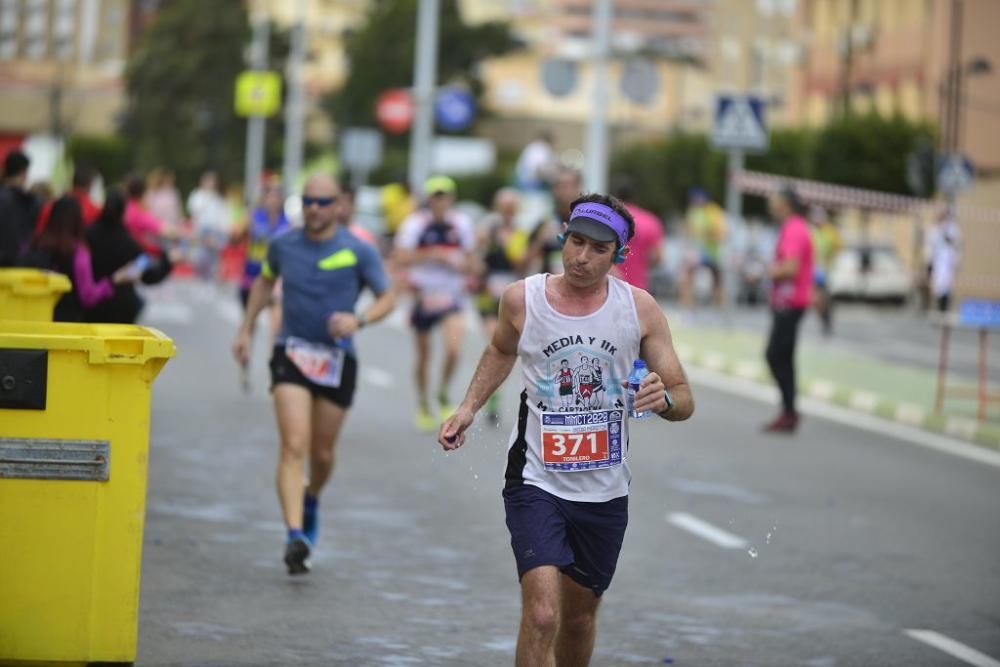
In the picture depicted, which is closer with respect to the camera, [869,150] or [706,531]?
[706,531]

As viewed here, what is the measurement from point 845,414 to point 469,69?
322 feet

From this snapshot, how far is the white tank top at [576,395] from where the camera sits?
693cm

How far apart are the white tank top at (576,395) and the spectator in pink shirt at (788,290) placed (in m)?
10.9

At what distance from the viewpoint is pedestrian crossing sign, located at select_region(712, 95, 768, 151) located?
26062 mm

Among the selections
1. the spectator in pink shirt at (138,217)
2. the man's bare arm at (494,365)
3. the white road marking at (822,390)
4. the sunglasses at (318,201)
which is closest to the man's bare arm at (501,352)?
the man's bare arm at (494,365)

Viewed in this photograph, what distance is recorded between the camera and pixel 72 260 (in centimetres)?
1283

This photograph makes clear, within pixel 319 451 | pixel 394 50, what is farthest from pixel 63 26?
pixel 319 451

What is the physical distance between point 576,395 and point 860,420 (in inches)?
527

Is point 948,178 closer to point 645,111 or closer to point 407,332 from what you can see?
point 407,332

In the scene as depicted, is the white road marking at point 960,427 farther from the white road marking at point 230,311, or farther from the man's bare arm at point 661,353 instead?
the white road marking at point 230,311

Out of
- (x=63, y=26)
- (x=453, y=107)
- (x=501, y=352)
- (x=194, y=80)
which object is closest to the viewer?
(x=501, y=352)

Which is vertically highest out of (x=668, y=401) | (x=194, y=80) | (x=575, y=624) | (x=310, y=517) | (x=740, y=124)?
(x=194, y=80)

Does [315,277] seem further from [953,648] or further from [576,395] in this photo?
[576,395]

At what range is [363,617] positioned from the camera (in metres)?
9.38
